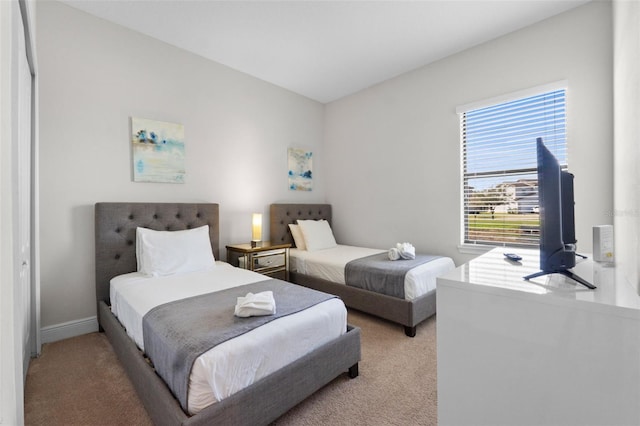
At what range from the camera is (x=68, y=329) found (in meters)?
2.43

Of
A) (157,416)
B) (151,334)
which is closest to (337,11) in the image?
(151,334)

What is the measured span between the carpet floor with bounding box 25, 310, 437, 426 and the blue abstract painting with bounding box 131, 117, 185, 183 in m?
1.61

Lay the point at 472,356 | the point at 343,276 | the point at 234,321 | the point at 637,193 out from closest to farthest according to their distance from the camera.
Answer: the point at 472,356 → the point at 637,193 → the point at 234,321 → the point at 343,276

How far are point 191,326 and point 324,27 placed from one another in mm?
2807

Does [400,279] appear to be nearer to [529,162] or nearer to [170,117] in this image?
[529,162]

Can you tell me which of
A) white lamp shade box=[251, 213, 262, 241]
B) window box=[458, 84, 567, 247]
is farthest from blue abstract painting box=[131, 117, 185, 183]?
window box=[458, 84, 567, 247]

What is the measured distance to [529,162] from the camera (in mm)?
2799

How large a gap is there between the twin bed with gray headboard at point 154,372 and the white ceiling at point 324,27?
174cm

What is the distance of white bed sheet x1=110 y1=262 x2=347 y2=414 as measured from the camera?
1.20m

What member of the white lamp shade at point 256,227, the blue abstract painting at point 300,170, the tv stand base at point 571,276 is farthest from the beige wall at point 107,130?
the tv stand base at point 571,276

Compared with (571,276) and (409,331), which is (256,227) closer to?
(409,331)

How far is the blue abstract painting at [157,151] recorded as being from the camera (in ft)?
9.07

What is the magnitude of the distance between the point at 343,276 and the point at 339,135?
246cm

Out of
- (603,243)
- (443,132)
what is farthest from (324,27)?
(603,243)
